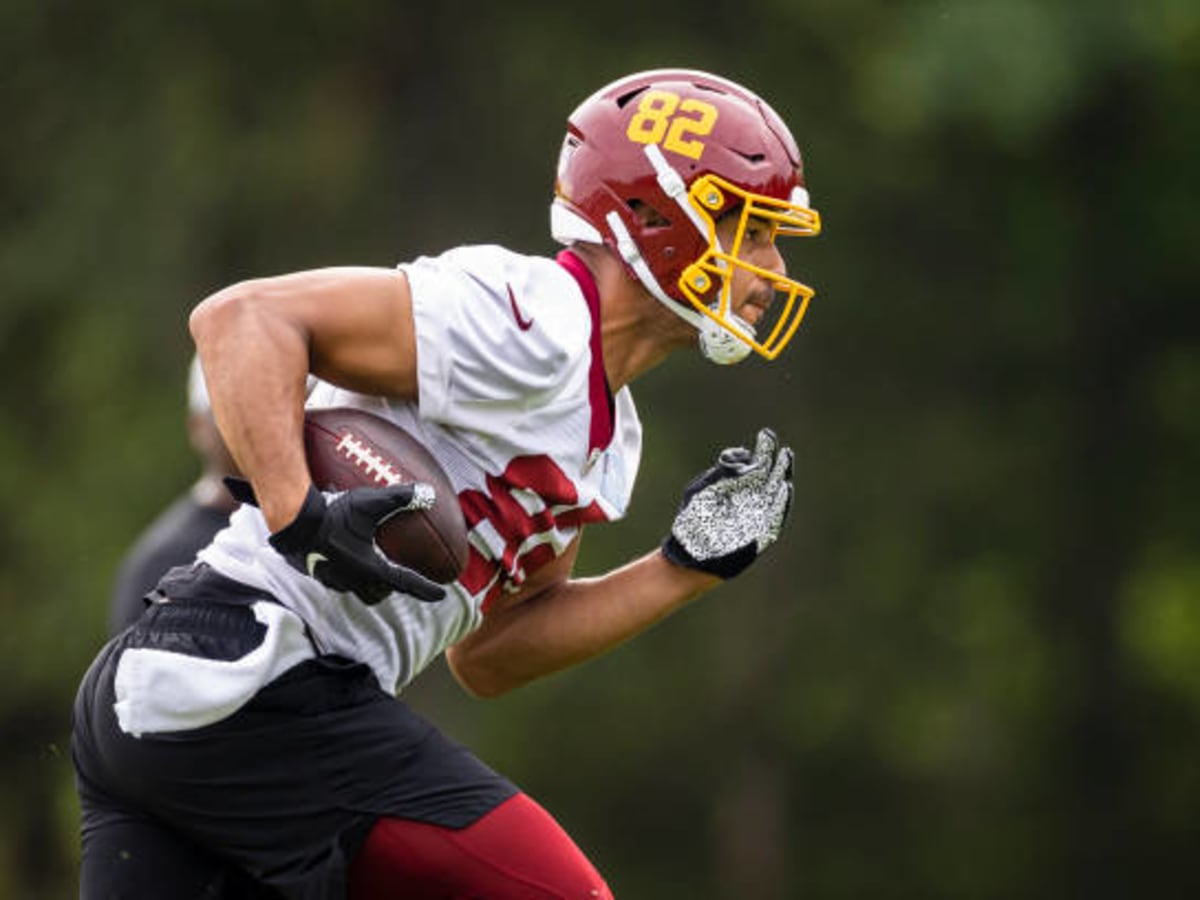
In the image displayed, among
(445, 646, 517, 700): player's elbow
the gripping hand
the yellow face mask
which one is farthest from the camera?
(445, 646, 517, 700): player's elbow

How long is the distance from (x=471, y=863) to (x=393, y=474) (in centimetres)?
67

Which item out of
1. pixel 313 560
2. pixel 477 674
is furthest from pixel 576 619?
pixel 313 560

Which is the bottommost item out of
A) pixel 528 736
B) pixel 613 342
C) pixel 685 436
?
pixel 528 736

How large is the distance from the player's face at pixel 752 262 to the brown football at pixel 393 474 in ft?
2.39

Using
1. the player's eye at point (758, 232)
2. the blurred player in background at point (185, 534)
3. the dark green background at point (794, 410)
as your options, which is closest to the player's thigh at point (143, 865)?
the player's eye at point (758, 232)

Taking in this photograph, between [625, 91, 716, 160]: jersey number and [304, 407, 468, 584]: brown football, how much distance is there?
78 centimetres

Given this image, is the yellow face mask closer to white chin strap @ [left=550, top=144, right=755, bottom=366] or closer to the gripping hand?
white chin strap @ [left=550, top=144, right=755, bottom=366]

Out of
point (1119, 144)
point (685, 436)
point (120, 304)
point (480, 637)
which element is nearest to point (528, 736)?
point (685, 436)

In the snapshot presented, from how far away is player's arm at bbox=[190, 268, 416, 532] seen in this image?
12.6ft

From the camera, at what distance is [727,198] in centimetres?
433

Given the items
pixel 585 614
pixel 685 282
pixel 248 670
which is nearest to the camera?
pixel 248 670

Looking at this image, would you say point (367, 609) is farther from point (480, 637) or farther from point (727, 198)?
point (727, 198)

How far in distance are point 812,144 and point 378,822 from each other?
11221 millimetres

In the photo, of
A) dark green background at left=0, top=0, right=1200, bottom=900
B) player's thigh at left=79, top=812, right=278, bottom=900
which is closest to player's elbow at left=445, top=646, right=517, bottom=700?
player's thigh at left=79, top=812, right=278, bottom=900
